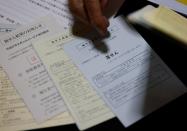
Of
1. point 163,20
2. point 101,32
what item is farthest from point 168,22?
point 101,32

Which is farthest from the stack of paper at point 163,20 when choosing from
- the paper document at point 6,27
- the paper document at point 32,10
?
the paper document at point 6,27

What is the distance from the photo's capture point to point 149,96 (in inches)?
22.7

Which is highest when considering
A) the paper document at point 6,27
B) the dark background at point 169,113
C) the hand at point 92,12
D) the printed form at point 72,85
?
the paper document at point 6,27

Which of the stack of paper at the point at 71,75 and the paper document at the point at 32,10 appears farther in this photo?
the paper document at the point at 32,10

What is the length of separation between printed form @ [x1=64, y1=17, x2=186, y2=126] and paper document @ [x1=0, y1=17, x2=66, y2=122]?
7cm

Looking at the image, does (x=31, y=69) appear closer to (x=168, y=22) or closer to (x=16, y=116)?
(x=16, y=116)

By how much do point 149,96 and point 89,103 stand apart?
0.11 metres

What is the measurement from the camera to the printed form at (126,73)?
57 cm

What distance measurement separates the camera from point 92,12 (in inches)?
24.7

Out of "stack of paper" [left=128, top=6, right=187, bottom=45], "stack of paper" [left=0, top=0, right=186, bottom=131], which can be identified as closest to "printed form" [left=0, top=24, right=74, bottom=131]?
"stack of paper" [left=0, top=0, right=186, bottom=131]

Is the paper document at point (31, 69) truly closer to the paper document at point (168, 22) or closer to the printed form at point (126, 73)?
the printed form at point (126, 73)

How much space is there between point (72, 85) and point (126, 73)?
0.11 m

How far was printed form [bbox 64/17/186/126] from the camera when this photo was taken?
57cm

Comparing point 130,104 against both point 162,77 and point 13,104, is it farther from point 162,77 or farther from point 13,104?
point 13,104
